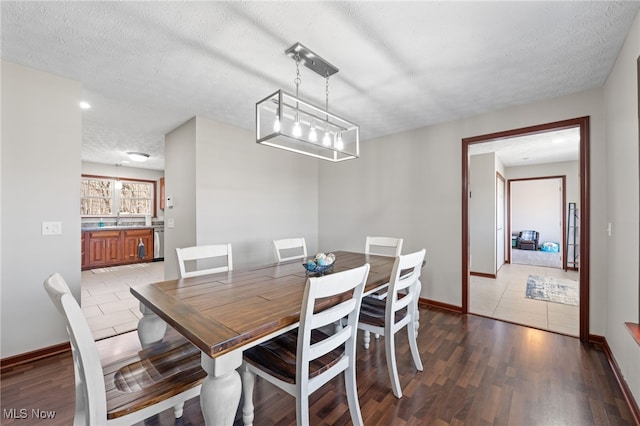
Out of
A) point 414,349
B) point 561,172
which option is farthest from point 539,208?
point 414,349

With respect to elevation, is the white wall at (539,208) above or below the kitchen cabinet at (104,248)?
above

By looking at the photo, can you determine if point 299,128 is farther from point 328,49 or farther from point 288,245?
point 288,245

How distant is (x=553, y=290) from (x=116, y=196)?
904 cm

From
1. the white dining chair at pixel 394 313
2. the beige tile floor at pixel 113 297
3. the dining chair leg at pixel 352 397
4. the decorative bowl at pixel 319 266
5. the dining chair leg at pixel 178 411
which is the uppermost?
the decorative bowl at pixel 319 266

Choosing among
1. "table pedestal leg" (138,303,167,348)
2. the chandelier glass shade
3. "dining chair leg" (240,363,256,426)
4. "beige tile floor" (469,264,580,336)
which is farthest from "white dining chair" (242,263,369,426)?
"beige tile floor" (469,264,580,336)

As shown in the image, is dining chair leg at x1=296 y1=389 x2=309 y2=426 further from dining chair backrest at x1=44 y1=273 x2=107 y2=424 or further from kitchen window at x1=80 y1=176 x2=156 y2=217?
kitchen window at x1=80 y1=176 x2=156 y2=217

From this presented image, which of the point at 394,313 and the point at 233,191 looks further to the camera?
the point at 233,191

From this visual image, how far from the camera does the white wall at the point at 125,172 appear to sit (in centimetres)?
603

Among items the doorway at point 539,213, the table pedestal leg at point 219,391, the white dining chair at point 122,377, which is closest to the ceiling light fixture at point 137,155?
the white dining chair at point 122,377

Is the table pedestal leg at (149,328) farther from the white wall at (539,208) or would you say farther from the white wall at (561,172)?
the white wall at (539,208)

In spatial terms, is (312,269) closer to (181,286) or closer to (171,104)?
(181,286)

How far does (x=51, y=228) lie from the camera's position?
2246 millimetres

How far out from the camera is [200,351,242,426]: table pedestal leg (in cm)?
101

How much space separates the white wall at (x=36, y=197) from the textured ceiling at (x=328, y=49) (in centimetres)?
24
